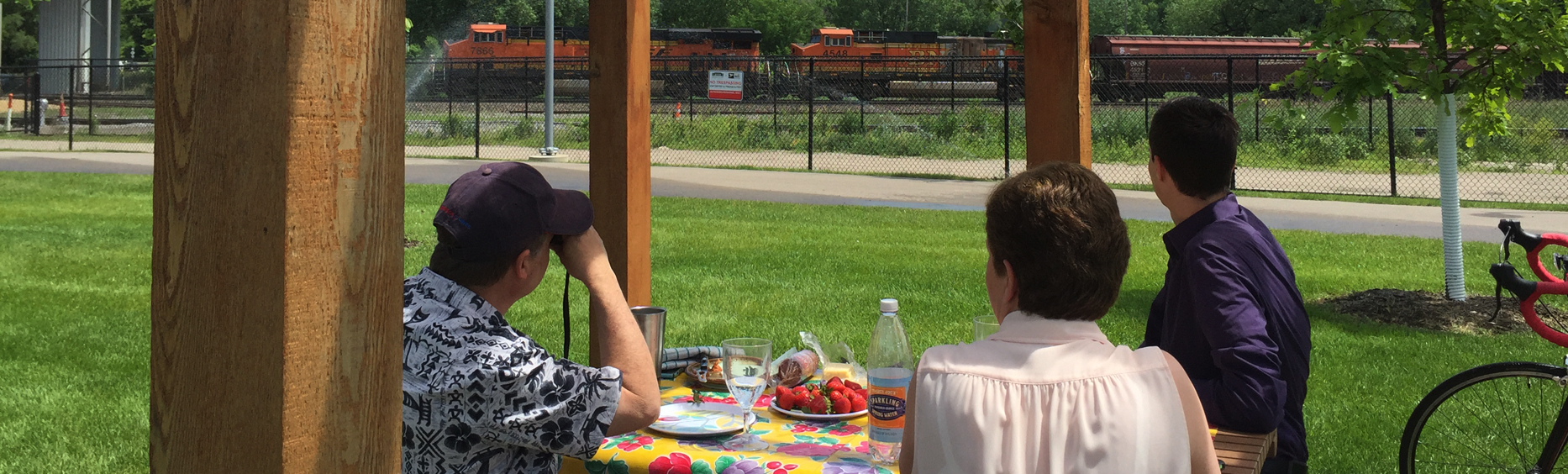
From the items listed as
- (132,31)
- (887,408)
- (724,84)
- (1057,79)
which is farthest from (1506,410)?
(132,31)

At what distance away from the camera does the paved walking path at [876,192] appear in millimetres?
12594

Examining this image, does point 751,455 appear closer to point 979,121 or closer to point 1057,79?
point 1057,79

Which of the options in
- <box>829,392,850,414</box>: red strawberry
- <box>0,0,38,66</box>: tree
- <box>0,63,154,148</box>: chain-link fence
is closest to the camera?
<box>829,392,850,414</box>: red strawberry

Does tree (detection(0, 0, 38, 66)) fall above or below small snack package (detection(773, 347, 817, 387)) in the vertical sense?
above

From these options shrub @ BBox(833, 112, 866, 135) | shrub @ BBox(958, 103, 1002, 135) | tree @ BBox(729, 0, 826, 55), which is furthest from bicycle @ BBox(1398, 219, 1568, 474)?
tree @ BBox(729, 0, 826, 55)

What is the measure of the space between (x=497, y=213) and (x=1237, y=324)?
1456 mm

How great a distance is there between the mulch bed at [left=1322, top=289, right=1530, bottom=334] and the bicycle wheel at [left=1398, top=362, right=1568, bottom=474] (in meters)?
2.54

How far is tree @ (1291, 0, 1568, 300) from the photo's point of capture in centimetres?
644

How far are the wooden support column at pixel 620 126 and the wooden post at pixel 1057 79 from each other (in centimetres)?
122

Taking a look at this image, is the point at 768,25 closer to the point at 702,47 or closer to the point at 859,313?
the point at 702,47

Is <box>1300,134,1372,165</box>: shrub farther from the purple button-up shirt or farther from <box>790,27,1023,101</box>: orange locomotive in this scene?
the purple button-up shirt

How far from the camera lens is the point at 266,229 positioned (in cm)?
148

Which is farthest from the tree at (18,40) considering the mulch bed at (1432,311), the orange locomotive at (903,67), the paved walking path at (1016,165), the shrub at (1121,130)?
the mulch bed at (1432,311)

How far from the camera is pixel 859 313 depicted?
7516 millimetres
